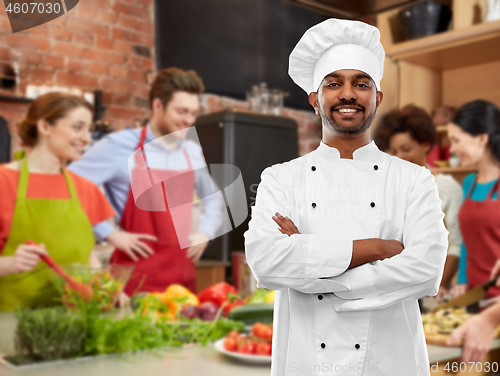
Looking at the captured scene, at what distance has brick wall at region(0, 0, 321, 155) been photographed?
57cm

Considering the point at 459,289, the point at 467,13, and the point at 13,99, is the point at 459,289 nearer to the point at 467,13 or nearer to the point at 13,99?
the point at 467,13

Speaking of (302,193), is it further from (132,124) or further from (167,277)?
(132,124)

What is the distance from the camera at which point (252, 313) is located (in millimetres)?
→ 893

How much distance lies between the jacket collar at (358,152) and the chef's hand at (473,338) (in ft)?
2.01

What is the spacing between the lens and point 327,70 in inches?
13.5

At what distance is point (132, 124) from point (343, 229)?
64.1 inches

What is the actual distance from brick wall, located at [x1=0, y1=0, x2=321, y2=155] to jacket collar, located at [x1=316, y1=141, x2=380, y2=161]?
123 millimetres

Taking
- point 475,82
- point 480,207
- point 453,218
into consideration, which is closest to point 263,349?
point 453,218

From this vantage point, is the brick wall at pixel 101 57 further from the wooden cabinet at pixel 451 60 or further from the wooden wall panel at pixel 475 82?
the wooden wall panel at pixel 475 82

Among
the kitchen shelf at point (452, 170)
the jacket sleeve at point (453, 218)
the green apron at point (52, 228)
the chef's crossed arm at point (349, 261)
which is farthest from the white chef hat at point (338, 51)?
the kitchen shelf at point (452, 170)

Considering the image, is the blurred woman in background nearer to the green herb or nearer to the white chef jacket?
Answer: the white chef jacket

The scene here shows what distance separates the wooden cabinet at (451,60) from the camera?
1.36 m

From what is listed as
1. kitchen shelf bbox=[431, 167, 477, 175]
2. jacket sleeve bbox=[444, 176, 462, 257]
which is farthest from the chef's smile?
kitchen shelf bbox=[431, 167, 477, 175]

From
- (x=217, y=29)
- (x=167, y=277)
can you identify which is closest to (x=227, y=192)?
(x=217, y=29)
